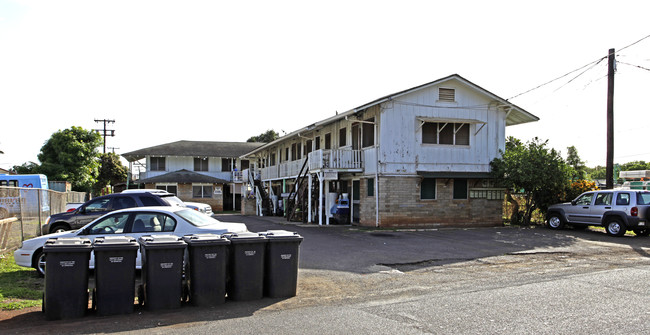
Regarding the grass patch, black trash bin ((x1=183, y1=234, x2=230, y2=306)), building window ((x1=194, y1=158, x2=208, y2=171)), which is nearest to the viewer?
black trash bin ((x1=183, y1=234, x2=230, y2=306))

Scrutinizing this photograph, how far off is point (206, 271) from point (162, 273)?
0.64 meters

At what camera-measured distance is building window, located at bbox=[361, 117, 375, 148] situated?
2092cm

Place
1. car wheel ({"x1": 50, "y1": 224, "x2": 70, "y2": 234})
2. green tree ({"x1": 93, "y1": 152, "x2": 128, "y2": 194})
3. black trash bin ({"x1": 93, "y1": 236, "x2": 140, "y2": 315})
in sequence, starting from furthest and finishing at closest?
green tree ({"x1": 93, "y1": 152, "x2": 128, "y2": 194}) → car wheel ({"x1": 50, "y1": 224, "x2": 70, "y2": 234}) → black trash bin ({"x1": 93, "y1": 236, "x2": 140, "y2": 315})

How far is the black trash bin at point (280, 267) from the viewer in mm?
7629

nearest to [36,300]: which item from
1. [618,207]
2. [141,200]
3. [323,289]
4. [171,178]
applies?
[323,289]

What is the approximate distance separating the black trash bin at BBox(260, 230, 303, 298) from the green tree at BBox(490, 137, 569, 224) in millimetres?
14556

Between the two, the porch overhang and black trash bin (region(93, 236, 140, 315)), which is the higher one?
the porch overhang

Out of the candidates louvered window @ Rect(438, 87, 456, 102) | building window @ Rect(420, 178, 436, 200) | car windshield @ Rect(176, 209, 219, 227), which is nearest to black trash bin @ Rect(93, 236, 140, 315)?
car windshield @ Rect(176, 209, 219, 227)

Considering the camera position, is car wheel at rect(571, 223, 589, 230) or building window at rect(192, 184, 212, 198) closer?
car wheel at rect(571, 223, 589, 230)

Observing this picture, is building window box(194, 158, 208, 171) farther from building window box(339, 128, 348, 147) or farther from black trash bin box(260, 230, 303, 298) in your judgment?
black trash bin box(260, 230, 303, 298)

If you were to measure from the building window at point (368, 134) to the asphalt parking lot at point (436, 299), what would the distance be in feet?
27.3

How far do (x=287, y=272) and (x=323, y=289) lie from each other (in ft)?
3.19

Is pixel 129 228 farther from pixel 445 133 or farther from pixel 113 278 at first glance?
pixel 445 133

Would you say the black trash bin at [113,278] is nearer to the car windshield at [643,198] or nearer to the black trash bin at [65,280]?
the black trash bin at [65,280]
